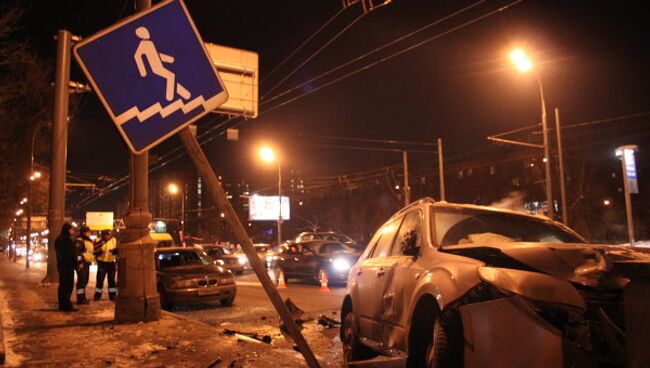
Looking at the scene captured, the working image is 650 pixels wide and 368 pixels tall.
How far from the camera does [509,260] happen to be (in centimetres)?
393

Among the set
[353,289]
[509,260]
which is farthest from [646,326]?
[353,289]

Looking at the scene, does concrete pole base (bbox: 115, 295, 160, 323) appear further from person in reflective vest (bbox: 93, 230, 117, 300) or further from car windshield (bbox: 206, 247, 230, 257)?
car windshield (bbox: 206, 247, 230, 257)

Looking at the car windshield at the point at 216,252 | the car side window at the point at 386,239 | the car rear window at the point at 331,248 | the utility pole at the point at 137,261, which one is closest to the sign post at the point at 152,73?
the car side window at the point at 386,239

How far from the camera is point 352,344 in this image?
21.2ft

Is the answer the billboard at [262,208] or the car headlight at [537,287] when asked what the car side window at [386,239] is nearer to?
the car headlight at [537,287]

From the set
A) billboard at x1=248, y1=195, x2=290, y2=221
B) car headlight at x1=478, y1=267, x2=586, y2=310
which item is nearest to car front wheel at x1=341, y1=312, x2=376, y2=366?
car headlight at x1=478, y1=267, x2=586, y2=310

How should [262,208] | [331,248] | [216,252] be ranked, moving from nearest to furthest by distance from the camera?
1. [331,248]
2. [216,252]
3. [262,208]

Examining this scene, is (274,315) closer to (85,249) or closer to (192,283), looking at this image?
(192,283)

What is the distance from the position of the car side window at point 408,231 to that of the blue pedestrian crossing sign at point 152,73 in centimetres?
227

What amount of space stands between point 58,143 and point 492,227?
17.1 m

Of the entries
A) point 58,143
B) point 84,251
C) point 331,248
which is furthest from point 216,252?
point 84,251

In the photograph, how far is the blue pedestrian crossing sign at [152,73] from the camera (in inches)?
156

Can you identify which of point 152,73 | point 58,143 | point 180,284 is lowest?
point 180,284

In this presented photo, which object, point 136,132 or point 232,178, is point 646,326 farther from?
point 232,178
